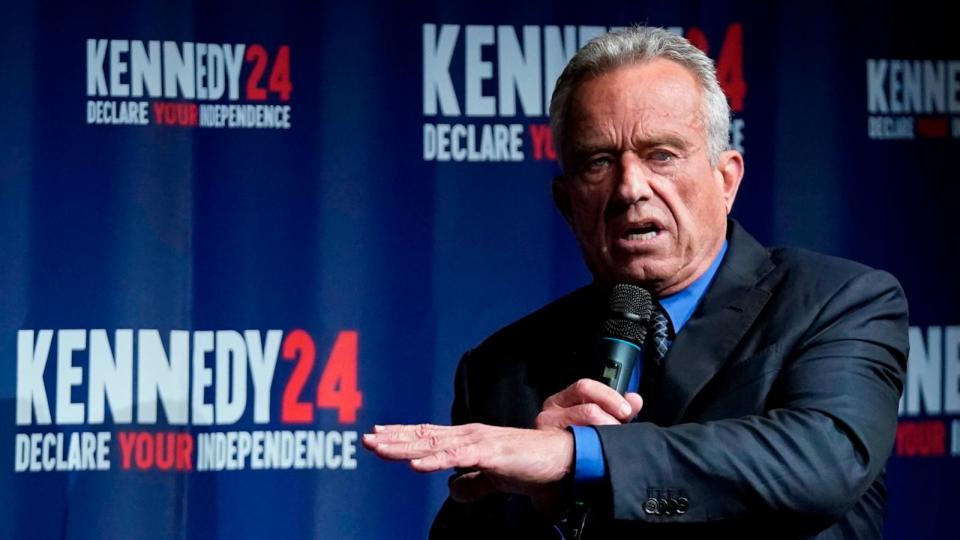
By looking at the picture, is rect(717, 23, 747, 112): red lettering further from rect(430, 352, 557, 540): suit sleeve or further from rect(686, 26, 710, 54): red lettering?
rect(430, 352, 557, 540): suit sleeve

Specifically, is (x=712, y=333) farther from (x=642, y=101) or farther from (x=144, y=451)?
(x=144, y=451)

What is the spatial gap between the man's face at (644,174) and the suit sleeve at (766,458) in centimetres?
32

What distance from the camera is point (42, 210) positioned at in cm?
331

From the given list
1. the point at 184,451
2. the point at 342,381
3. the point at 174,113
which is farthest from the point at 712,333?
the point at 174,113

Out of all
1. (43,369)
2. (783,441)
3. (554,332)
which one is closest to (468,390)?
(554,332)

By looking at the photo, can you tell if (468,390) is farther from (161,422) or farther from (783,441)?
(161,422)

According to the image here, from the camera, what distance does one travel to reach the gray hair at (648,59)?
172 cm

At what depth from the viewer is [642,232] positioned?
1.72 m

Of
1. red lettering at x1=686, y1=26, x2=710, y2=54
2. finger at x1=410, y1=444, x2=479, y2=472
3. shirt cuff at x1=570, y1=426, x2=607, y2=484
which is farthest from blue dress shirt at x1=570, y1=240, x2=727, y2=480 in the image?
red lettering at x1=686, y1=26, x2=710, y2=54

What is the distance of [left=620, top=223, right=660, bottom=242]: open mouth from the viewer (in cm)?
171

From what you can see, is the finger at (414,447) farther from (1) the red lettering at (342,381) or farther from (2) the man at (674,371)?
(1) the red lettering at (342,381)

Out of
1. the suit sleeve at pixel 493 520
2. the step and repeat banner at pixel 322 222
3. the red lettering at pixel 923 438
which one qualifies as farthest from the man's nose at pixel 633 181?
the red lettering at pixel 923 438

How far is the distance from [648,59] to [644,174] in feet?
0.51

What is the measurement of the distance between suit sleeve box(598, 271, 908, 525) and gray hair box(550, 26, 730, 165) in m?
0.44
